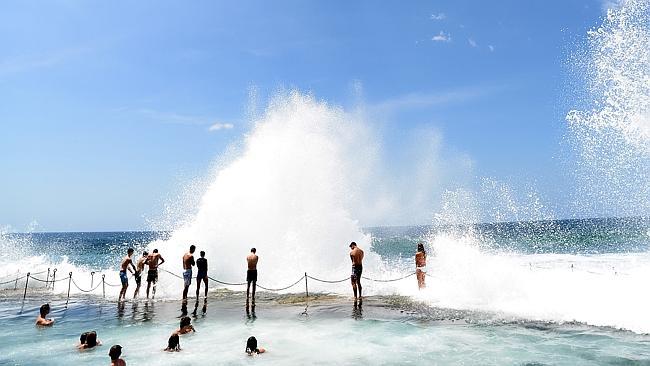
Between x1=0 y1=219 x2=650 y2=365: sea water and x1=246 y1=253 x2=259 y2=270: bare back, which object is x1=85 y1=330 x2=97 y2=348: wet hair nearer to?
x1=0 y1=219 x2=650 y2=365: sea water

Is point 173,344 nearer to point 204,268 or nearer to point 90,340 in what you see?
point 90,340

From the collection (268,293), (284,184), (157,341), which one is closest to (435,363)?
(157,341)

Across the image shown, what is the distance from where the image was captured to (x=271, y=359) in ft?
30.6

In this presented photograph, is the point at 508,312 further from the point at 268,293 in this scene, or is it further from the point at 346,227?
the point at 346,227

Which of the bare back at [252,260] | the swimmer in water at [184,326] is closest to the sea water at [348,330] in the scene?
the swimmer in water at [184,326]

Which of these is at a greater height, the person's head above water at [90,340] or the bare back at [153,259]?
the bare back at [153,259]

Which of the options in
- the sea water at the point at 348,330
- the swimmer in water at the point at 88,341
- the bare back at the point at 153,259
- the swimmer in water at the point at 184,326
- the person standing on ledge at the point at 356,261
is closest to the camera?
the sea water at the point at 348,330

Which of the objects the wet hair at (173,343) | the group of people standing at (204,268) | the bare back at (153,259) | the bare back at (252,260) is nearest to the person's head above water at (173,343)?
the wet hair at (173,343)

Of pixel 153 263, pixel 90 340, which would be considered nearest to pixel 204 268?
pixel 153 263

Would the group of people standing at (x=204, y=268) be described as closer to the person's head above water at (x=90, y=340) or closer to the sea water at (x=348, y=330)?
the sea water at (x=348, y=330)

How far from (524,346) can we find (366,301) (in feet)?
22.6

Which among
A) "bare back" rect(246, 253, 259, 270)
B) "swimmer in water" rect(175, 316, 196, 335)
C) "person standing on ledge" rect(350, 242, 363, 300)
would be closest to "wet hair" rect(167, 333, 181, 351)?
"swimmer in water" rect(175, 316, 196, 335)

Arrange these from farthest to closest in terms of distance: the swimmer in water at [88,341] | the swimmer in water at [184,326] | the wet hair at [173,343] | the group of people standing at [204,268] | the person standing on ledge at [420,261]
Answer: the person standing on ledge at [420,261] → the group of people standing at [204,268] → the swimmer in water at [184,326] → the swimmer in water at [88,341] → the wet hair at [173,343]

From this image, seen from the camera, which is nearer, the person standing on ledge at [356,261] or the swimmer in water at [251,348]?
the swimmer in water at [251,348]
